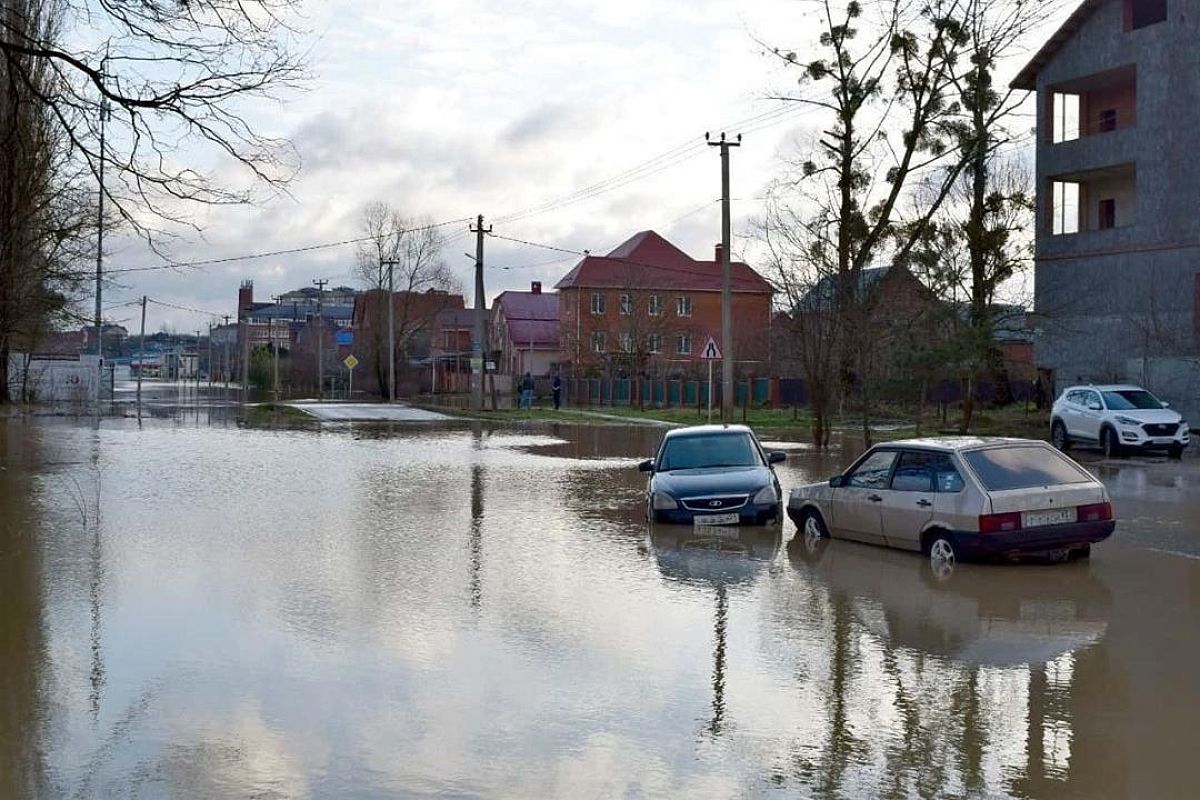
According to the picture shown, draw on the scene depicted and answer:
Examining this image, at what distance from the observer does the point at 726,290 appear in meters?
36.8

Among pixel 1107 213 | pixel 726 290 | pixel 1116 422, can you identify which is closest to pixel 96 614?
pixel 1116 422

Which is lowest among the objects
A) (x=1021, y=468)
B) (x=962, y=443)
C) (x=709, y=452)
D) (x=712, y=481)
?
(x=712, y=481)

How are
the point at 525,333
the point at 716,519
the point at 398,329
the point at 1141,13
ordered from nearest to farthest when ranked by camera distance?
the point at 716,519
the point at 1141,13
the point at 398,329
the point at 525,333

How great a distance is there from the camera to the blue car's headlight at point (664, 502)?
54.2 feet

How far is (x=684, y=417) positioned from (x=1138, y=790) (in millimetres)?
43236

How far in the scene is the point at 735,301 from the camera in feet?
292

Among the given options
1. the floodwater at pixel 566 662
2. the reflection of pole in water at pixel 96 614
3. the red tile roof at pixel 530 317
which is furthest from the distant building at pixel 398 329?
the floodwater at pixel 566 662

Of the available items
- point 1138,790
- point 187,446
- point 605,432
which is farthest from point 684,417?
point 1138,790

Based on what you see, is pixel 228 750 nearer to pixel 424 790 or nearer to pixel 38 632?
pixel 424 790

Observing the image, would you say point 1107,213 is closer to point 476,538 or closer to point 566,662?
point 476,538

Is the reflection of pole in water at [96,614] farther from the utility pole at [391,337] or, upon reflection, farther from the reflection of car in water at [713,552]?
the utility pole at [391,337]

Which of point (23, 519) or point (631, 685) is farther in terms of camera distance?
point (23, 519)

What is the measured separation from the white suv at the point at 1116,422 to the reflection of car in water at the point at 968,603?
672 inches

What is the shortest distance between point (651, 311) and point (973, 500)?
219ft
